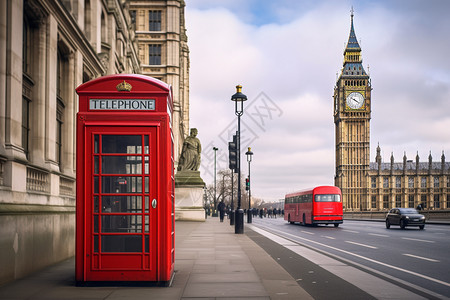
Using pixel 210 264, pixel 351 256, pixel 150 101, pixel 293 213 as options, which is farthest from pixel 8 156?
pixel 293 213

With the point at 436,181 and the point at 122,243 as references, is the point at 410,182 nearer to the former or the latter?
the point at 436,181

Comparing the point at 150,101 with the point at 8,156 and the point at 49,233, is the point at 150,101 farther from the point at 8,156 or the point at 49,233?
the point at 49,233

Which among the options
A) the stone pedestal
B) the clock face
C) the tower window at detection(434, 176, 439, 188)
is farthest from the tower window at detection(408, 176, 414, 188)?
the stone pedestal

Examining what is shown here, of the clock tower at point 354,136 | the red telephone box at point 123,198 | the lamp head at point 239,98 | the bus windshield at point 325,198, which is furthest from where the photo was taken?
the clock tower at point 354,136

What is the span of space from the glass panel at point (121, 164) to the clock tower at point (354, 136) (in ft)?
463

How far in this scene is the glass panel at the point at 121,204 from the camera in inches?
296

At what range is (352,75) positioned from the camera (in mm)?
147000

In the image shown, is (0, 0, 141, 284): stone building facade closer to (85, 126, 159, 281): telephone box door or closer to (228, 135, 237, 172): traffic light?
(85, 126, 159, 281): telephone box door

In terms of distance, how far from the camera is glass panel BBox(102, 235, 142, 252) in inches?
296

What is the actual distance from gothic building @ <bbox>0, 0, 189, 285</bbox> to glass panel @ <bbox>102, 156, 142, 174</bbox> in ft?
5.88

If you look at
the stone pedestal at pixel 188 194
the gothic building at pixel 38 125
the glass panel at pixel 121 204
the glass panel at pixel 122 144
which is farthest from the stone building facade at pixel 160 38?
the glass panel at pixel 121 204

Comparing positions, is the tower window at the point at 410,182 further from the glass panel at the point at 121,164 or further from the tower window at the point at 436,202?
the glass panel at the point at 121,164

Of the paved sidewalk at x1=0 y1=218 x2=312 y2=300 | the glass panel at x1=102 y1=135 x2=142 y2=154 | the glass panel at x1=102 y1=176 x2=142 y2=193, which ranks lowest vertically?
the paved sidewalk at x1=0 y1=218 x2=312 y2=300

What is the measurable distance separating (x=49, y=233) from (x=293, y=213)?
3621cm
